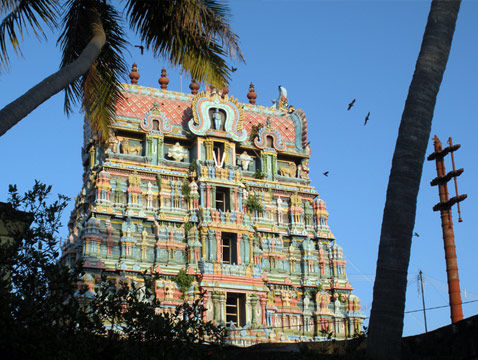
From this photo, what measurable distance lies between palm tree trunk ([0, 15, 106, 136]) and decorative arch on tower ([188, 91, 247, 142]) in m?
29.5

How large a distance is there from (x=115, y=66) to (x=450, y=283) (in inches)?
830

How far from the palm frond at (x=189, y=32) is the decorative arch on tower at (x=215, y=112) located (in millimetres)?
26991

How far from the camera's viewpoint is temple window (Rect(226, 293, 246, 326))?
40.9 meters

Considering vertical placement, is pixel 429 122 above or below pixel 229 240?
below

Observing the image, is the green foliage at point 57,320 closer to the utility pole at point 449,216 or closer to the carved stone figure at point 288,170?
the utility pole at point 449,216

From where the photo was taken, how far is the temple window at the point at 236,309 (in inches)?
1612

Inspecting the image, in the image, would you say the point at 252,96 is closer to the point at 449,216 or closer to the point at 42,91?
the point at 449,216

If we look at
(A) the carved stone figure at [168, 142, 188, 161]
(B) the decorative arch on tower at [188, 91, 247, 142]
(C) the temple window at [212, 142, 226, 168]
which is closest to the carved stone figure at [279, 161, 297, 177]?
(B) the decorative arch on tower at [188, 91, 247, 142]

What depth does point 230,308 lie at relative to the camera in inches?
1639

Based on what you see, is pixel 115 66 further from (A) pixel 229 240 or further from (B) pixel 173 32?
(A) pixel 229 240

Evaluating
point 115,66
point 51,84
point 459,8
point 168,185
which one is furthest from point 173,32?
point 168,185

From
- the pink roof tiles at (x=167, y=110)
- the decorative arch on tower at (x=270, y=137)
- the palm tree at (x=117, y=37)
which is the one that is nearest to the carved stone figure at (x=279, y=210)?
the decorative arch on tower at (x=270, y=137)

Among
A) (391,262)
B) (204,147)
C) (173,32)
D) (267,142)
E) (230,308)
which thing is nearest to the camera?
(391,262)

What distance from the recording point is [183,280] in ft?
132
